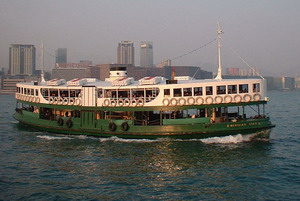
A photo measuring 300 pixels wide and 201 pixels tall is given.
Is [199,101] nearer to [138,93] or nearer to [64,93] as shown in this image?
[138,93]

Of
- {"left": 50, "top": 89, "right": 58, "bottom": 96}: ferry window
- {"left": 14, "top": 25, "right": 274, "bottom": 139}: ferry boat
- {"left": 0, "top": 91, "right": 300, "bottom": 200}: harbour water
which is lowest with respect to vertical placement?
{"left": 0, "top": 91, "right": 300, "bottom": 200}: harbour water

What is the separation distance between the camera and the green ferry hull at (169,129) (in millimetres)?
27172

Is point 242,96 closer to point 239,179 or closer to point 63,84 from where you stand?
point 239,179

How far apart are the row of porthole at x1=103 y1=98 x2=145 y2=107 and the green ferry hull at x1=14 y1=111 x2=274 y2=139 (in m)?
1.46

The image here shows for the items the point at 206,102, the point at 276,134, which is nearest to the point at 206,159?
the point at 206,102

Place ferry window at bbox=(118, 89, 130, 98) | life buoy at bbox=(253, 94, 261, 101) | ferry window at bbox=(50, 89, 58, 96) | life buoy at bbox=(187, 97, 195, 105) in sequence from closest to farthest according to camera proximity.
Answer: life buoy at bbox=(253, 94, 261, 101), life buoy at bbox=(187, 97, 195, 105), ferry window at bbox=(118, 89, 130, 98), ferry window at bbox=(50, 89, 58, 96)

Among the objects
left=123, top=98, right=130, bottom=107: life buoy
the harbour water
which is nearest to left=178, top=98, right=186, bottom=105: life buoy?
the harbour water

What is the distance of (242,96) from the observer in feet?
90.1

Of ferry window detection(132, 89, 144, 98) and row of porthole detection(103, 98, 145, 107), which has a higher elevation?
ferry window detection(132, 89, 144, 98)

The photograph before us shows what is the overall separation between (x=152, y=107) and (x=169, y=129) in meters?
2.44

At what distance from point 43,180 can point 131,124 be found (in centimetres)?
1141

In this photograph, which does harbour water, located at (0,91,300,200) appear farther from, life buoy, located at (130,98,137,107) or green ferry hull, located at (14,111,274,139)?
life buoy, located at (130,98,137,107)

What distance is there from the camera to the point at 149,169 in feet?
70.0

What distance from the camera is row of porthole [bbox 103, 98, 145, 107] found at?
96.5ft
